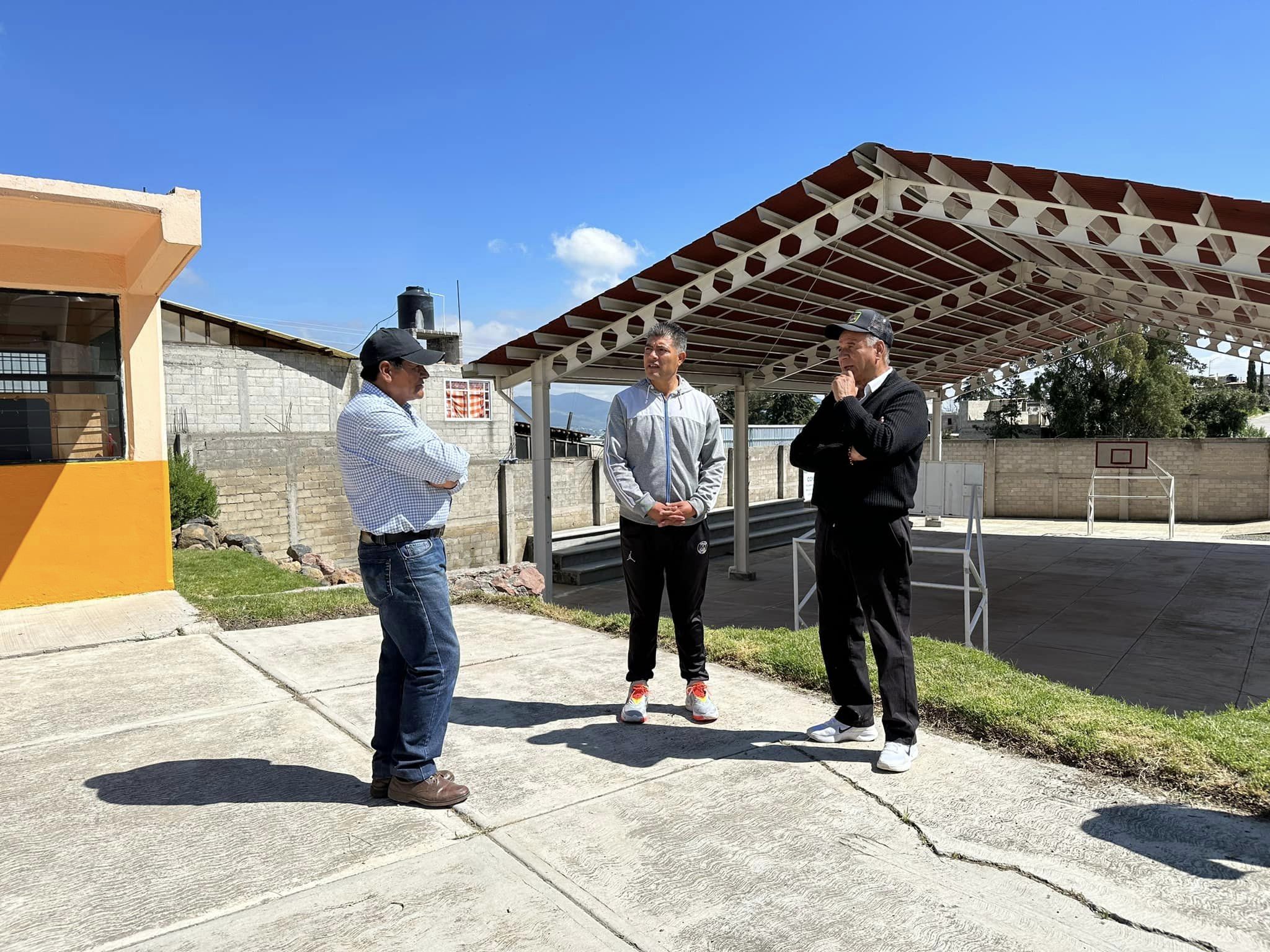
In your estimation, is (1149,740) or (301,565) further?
(301,565)

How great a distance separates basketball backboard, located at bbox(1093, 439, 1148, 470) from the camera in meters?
19.6

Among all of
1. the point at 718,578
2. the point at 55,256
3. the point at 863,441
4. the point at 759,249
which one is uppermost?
the point at 759,249

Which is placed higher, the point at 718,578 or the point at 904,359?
the point at 904,359

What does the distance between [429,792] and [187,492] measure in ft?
36.4

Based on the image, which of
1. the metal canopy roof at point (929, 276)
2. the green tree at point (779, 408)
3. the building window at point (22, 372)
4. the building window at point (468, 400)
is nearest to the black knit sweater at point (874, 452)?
the metal canopy roof at point (929, 276)

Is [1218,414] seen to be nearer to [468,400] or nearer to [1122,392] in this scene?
[1122,392]

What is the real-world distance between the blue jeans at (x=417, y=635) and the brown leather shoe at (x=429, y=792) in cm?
2

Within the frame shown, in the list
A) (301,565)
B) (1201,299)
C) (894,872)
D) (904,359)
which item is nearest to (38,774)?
(894,872)

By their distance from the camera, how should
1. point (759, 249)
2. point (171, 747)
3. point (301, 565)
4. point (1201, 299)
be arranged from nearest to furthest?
point (171, 747) < point (759, 249) < point (1201, 299) < point (301, 565)

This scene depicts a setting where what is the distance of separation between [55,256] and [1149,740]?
23.8 feet

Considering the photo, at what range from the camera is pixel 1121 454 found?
19.8 meters

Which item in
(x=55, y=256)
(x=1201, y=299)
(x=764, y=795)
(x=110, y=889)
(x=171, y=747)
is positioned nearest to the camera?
(x=110, y=889)

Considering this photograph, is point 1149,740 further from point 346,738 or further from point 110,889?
point 110,889

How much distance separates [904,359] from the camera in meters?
15.0
